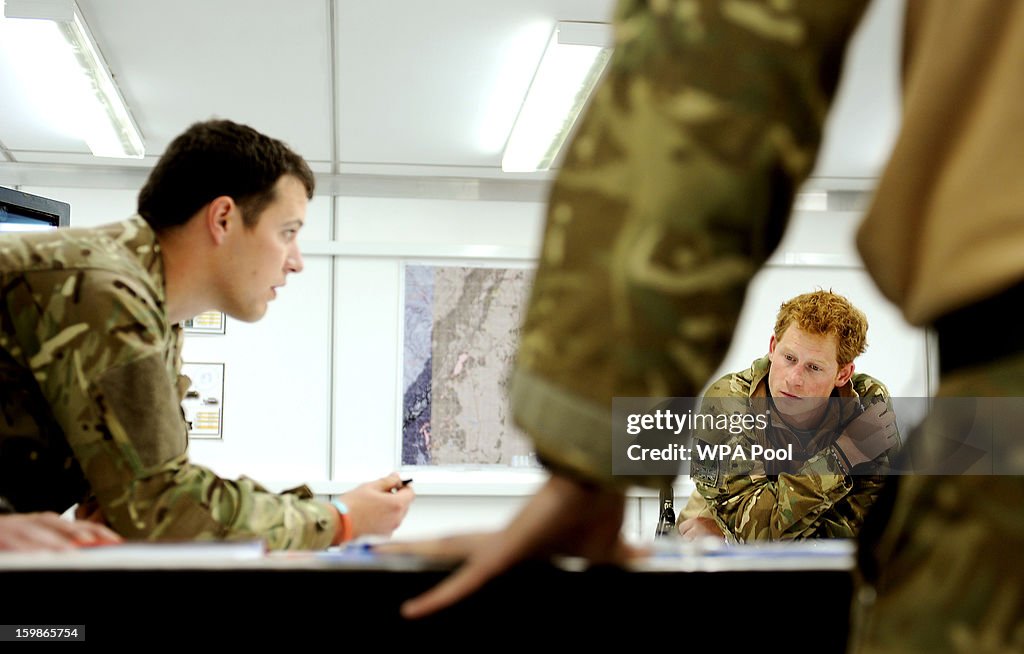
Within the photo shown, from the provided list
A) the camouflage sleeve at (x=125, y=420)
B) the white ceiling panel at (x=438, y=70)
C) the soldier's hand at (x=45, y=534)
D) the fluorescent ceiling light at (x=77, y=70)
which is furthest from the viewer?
the white ceiling panel at (x=438, y=70)

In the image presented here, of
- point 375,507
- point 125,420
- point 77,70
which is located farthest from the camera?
point 77,70

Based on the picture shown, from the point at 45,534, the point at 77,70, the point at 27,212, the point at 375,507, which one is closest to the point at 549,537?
the point at 45,534

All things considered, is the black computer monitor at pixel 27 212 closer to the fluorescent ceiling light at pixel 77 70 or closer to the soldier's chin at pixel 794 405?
the fluorescent ceiling light at pixel 77 70

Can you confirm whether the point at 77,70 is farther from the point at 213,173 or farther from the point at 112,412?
the point at 112,412

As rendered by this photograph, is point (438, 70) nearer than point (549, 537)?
No

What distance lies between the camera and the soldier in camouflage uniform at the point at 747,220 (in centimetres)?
40

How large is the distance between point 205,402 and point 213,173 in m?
4.30

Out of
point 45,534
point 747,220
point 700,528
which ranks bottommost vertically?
point 700,528

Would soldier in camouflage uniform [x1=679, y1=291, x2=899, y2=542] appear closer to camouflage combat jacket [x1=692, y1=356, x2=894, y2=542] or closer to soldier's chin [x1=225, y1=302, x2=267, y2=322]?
camouflage combat jacket [x1=692, y1=356, x2=894, y2=542]

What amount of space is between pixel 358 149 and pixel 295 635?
5308mm

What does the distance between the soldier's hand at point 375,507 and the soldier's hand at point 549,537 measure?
1436 mm

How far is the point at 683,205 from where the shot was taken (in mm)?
456

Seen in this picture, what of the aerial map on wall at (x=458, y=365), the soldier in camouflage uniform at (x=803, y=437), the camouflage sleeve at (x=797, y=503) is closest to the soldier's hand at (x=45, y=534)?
the soldier in camouflage uniform at (x=803, y=437)

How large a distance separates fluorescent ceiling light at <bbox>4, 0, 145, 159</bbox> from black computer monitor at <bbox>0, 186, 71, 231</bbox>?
75cm
